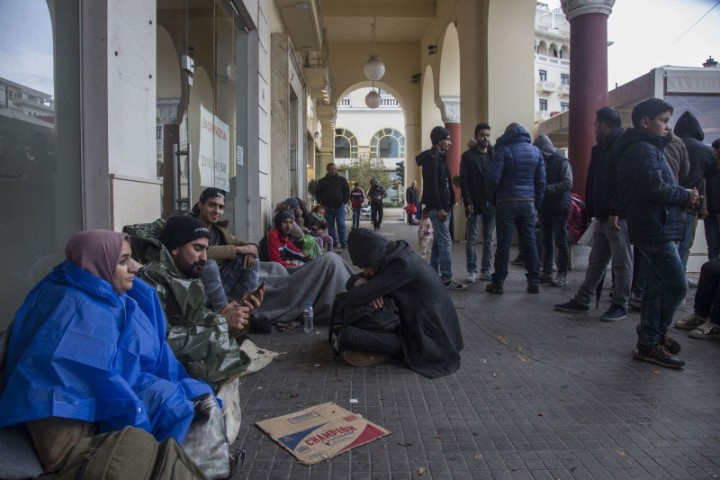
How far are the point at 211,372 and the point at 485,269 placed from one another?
536 cm

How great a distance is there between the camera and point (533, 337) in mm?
4555

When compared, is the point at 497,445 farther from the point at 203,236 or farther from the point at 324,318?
the point at 324,318

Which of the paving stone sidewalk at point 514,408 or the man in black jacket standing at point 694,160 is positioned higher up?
the man in black jacket standing at point 694,160

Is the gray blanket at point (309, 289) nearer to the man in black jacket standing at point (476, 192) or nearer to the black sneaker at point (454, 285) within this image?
A: the black sneaker at point (454, 285)

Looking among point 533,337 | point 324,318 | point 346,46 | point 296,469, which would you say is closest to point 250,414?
point 296,469

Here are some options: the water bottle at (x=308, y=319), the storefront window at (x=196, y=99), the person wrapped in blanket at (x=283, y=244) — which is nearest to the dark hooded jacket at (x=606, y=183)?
the water bottle at (x=308, y=319)

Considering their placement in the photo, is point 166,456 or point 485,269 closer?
point 166,456

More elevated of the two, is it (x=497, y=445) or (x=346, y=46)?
(x=346, y=46)

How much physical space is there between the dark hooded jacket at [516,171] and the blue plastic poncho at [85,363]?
500 centimetres

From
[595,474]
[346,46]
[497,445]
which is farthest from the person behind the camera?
[346,46]

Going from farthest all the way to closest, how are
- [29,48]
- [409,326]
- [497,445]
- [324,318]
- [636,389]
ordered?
[324,318] → [409,326] → [636,389] → [29,48] → [497,445]

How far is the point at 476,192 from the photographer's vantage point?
7.26 meters

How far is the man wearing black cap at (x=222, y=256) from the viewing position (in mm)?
4133

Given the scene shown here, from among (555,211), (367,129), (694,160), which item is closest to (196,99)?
(555,211)
